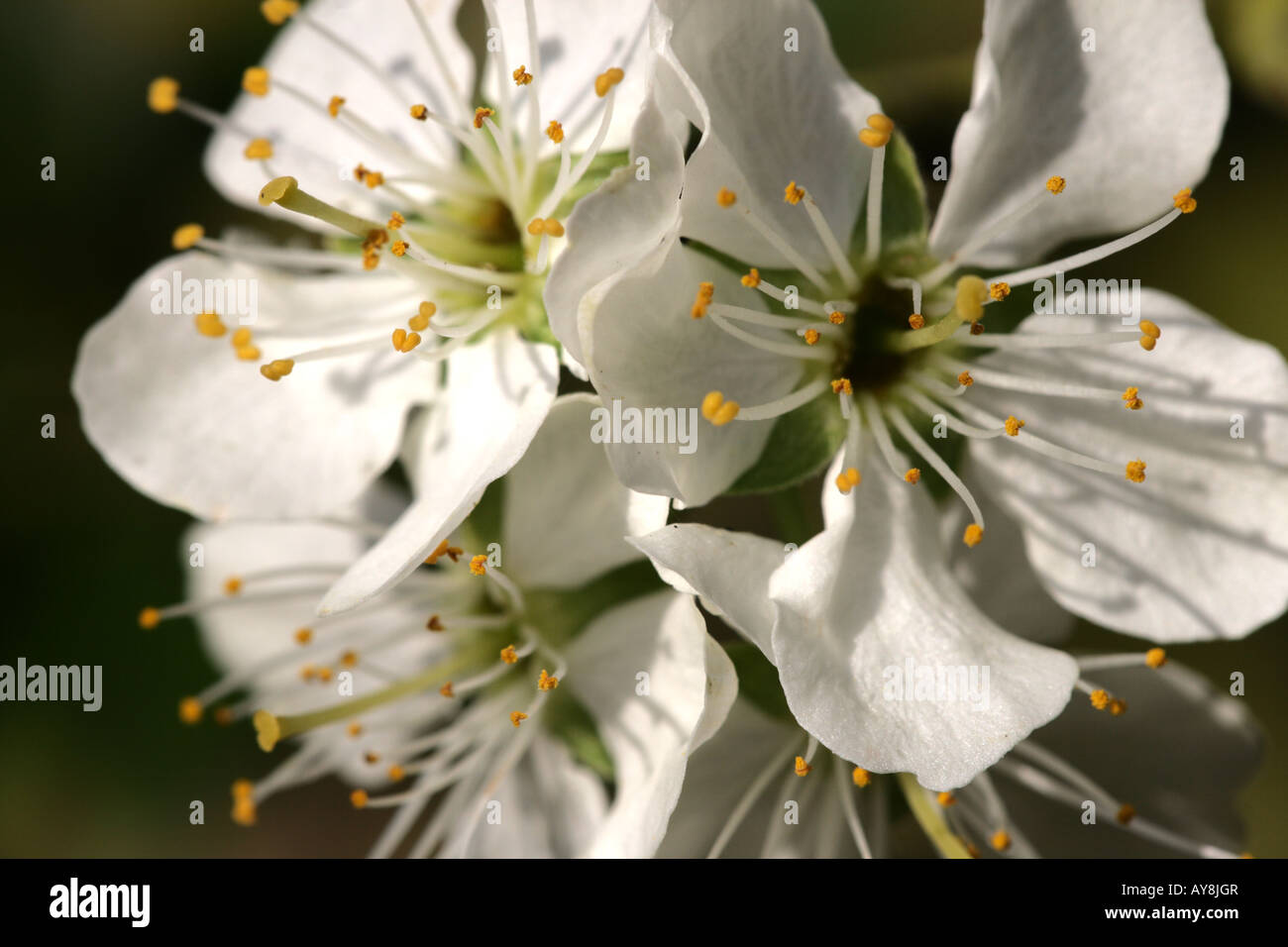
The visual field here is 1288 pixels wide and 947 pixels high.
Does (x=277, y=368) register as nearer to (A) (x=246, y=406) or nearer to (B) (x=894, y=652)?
(A) (x=246, y=406)

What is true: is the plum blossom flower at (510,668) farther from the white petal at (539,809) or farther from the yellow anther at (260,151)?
the yellow anther at (260,151)

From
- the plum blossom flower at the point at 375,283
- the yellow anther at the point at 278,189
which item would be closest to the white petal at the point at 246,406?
the plum blossom flower at the point at 375,283

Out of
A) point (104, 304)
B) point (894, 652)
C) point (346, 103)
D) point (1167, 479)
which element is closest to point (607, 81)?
point (346, 103)

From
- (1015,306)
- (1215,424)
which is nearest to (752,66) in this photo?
(1015,306)

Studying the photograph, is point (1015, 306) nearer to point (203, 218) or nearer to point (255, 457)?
point (255, 457)

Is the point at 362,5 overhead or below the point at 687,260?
overhead
